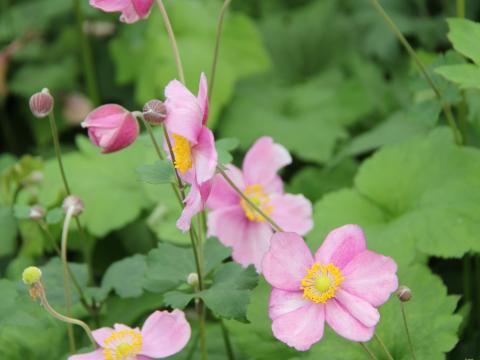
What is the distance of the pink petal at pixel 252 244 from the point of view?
51.5 inches

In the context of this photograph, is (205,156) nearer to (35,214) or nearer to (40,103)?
(40,103)

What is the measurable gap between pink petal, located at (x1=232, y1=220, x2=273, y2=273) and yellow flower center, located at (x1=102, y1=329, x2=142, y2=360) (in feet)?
0.95

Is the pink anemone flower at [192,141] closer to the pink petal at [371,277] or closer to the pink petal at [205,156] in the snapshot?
the pink petal at [205,156]

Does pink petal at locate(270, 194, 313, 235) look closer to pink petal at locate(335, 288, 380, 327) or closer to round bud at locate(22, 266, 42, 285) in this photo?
pink petal at locate(335, 288, 380, 327)

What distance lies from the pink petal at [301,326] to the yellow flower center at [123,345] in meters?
0.19

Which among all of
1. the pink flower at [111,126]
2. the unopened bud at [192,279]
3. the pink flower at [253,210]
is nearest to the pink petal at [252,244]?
the pink flower at [253,210]

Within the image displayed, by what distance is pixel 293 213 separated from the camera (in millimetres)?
1341

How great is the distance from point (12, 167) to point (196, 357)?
0.52 meters

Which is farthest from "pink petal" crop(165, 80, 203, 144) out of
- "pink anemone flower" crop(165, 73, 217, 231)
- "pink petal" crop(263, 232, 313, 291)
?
"pink petal" crop(263, 232, 313, 291)

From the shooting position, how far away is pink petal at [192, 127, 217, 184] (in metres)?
0.95

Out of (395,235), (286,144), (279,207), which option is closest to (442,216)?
(395,235)

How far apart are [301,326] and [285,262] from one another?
0.27 ft

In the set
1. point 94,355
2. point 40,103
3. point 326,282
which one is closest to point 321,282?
point 326,282

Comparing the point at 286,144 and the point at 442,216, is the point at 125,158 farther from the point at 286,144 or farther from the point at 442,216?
A: the point at 442,216
